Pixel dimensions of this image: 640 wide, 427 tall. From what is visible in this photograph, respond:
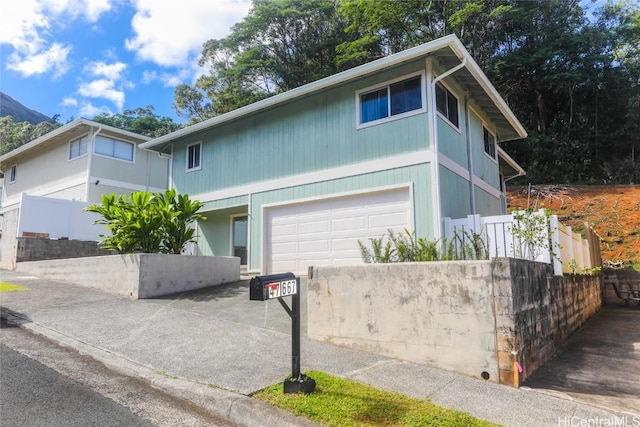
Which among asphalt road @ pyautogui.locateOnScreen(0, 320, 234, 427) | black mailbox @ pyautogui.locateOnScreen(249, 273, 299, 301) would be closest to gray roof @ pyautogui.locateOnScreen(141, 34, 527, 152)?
black mailbox @ pyautogui.locateOnScreen(249, 273, 299, 301)

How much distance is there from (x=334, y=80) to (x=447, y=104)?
2937mm

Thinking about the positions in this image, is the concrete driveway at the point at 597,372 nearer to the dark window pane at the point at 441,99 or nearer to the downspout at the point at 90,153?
the dark window pane at the point at 441,99

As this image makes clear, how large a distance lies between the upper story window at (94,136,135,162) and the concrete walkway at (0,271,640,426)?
1189 centimetres

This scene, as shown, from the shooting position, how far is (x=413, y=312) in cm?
507

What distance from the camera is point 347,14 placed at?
86.9ft

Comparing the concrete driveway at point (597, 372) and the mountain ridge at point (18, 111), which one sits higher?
the mountain ridge at point (18, 111)

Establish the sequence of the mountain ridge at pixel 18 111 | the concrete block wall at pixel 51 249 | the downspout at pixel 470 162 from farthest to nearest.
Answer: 1. the mountain ridge at pixel 18 111
2. the concrete block wall at pixel 51 249
3. the downspout at pixel 470 162

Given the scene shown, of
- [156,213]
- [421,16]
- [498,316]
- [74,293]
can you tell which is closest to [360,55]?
[421,16]

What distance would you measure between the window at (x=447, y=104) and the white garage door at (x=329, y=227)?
231 cm

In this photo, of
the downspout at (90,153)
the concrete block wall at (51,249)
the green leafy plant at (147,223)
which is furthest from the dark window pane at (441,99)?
the downspout at (90,153)

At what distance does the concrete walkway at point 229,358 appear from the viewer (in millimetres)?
3648

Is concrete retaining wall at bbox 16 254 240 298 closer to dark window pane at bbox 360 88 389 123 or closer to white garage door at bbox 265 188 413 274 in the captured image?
white garage door at bbox 265 188 413 274

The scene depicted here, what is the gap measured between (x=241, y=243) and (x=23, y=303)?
7.26 m

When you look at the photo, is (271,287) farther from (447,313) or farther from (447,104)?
(447,104)
